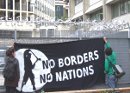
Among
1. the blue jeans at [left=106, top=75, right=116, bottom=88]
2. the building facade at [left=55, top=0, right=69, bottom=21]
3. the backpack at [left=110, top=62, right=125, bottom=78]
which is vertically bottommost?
the blue jeans at [left=106, top=75, right=116, bottom=88]

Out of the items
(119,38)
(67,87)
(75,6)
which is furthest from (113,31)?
(75,6)

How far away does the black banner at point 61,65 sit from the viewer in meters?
14.1

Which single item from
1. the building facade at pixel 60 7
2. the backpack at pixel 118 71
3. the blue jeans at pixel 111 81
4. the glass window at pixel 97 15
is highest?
the building facade at pixel 60 7

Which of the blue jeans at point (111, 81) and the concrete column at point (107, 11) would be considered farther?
the concrete column at point (107, 11)

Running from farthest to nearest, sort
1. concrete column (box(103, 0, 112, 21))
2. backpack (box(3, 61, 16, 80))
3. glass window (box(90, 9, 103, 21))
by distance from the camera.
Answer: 1. glass window (box(90, 9, 103, 21))
2. concrete column (box(103, 0, 112, 21))
3. backpack (box(3, 61, 16, 80))

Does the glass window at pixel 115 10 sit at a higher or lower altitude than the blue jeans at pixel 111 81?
higher

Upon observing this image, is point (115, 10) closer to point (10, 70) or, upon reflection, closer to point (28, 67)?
point (28, 67)

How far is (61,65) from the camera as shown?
48.0ft

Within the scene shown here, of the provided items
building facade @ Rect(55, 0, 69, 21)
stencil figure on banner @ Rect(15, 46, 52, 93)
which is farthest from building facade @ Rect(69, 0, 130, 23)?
building facade @ Rect(55, 0, 69, 21)

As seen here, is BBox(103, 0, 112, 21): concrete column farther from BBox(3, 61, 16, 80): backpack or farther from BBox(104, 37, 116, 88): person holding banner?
BBox(3, 61, 16, 80): backpack

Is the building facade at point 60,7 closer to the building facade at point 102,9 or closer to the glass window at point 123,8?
the building facade at point 102,9

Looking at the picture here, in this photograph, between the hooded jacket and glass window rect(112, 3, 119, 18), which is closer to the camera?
the hooded jacket

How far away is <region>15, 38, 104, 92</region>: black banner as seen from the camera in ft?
46.3

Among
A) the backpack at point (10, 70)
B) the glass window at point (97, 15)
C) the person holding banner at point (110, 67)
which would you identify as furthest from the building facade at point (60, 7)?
the backpack at point (10, 70)
